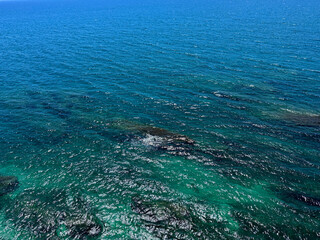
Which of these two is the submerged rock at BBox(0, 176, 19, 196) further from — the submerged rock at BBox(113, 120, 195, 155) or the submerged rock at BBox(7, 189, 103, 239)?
the submerged rock at BBox(113, 120, 195, 155)

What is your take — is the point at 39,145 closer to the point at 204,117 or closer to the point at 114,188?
the point at 114,188

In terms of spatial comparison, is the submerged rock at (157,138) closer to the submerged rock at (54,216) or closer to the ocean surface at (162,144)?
the ocean surface at (162,144)

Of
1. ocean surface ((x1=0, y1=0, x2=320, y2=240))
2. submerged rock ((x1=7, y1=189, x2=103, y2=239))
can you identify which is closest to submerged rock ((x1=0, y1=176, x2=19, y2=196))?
ocean surface ((x1=0, y1=0, x2=320, y2=240))

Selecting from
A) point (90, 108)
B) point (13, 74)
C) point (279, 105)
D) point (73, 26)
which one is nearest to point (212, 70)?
point (279, 105)

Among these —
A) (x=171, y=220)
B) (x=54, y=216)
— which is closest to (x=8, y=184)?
(x=54, y=216)

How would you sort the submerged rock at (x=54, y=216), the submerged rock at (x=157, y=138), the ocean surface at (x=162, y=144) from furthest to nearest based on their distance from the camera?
1. the submerged rock at (x=157, y=138)
2. the ocean surface at (x=162, y=144)
3. the submerged rock at (x=54, y=216)

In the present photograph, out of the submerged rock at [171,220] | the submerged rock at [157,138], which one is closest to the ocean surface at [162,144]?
the submerged rock at [171,220]
